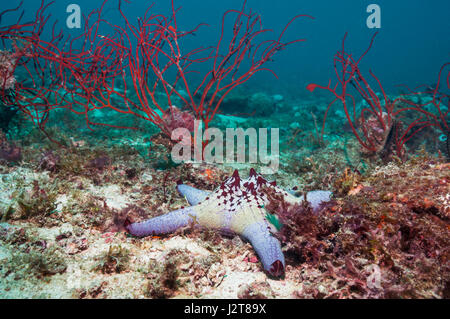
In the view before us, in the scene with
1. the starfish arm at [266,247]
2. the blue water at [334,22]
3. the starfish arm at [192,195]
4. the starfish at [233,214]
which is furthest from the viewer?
the blue water at [334,22]

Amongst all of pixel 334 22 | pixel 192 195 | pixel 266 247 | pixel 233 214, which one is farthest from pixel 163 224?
pixel 334 22

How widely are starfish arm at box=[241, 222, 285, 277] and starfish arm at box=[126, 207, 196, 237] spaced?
0.79m

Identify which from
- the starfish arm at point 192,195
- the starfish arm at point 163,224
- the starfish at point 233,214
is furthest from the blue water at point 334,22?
the starfish arm at point 163,224

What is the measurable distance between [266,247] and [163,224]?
54.1 inches

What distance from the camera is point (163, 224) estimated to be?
3.12 metres

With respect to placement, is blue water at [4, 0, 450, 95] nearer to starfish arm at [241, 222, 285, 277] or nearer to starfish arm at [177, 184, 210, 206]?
starfish arm at [177, 184, 210, 206]

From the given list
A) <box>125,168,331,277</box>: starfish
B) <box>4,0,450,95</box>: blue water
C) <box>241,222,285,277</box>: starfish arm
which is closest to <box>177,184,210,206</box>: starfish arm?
<box>125,168,331,277</box>: starfish

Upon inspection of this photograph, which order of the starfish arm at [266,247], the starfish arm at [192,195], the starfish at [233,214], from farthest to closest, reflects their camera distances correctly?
the starfish arm at [192,195] → the starfish at [233,214] → the starfish arm at [266,247]

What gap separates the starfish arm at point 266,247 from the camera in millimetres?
2438

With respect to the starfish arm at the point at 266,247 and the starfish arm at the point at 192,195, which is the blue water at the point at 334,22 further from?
the starfish arm at the point at 266,247

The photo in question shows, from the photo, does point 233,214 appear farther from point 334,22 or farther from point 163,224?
point 334,22

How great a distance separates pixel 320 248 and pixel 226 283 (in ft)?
3.60

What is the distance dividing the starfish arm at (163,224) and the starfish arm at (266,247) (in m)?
0.79
